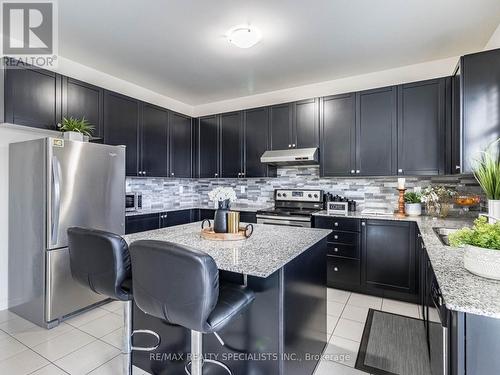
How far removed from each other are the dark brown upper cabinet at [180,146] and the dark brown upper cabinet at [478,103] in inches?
140

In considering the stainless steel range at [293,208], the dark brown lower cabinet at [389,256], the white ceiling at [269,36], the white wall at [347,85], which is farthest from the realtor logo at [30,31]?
the dark brown lower cabinet at [389,256]

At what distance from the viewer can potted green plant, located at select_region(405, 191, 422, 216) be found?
3115 mm

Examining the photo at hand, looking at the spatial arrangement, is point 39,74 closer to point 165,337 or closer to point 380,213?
point 165,337

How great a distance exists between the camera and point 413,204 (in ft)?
10.2

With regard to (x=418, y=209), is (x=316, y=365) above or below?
below

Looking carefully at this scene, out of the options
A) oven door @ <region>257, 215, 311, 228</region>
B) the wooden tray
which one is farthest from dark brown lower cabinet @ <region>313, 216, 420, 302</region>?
the wooden tray

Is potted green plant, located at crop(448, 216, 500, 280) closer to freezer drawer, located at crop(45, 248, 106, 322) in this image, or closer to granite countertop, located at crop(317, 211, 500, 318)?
granite countertop, located at crop(317, 211, 500, 318)

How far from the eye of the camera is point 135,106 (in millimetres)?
3596

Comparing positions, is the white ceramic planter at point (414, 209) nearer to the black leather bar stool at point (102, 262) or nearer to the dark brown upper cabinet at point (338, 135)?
the dark brown upper cabinet at point (338, 135)

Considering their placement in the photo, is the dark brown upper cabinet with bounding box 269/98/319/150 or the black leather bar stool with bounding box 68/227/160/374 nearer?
the black leather bar stool with bounding box 68/227/160/374

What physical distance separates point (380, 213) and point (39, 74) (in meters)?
3.95

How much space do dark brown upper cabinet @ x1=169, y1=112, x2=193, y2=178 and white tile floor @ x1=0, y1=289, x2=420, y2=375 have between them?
2.10 meters

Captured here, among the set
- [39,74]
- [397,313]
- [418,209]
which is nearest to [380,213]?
[418,209]

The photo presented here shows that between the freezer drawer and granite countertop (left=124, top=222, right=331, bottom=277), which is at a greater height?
granite countertop (left=124, top=222, right=331, bottom=277)
